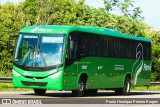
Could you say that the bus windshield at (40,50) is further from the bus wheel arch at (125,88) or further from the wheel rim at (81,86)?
the bus wheel arch at (125,88)

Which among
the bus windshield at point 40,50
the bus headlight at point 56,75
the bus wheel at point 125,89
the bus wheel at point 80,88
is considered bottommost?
the bus wheel at point 125,89

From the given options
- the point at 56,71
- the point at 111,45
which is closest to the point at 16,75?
the point at 56,71

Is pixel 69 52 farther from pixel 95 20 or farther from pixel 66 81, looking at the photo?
pixel 95 20

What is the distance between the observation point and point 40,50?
2152cm

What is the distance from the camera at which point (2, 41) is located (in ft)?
211

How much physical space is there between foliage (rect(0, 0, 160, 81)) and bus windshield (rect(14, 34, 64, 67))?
21.1 m

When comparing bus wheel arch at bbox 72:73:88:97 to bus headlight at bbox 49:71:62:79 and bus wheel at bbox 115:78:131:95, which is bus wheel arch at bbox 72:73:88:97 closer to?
bus headlight at bbox 49:71:62:79

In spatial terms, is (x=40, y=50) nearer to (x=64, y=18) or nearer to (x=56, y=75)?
(x=56, y=75)

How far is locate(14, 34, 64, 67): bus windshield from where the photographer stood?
70.1ft

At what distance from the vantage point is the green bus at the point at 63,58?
2136 centimetres

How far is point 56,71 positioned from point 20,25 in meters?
43.6

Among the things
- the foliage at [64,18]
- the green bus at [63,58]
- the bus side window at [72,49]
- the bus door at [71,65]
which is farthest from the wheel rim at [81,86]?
the foliage at [64,18]

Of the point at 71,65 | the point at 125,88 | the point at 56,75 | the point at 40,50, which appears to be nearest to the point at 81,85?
the point at 71,65

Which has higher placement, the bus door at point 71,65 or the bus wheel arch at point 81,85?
the bus door at point 71,65
